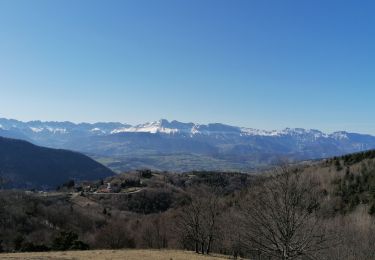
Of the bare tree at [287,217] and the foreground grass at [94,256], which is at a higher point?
the bare tree at [287,217]

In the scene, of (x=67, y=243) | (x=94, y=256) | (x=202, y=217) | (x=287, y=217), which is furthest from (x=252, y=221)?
(x=67, y=243)

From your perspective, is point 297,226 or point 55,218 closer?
point 297,226

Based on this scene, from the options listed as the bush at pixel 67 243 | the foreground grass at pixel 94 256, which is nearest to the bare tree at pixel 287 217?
the foreground grass at pixel 94 256

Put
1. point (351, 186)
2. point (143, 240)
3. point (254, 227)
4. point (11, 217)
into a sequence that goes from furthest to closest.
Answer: point (351, 186), point (11, 217), point (143, 240), point (254, 227)

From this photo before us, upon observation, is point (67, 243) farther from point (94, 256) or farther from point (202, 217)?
point (94, 256)

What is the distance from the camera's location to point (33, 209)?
16088cm

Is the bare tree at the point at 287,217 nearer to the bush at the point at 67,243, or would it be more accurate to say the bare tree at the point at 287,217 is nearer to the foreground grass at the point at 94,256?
the foreground grass at the point at 94,256

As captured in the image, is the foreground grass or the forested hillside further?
the foreground grass

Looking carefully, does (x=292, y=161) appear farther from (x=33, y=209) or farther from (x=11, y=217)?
(x=33, y=209)

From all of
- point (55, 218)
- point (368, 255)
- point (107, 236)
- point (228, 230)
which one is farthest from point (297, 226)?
point (55, 218)

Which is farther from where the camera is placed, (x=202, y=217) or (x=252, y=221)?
(x=202, y=217)

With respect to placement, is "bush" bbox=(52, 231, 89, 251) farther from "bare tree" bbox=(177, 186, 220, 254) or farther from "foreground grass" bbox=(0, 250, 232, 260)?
"foreground grass" bbox=(0, 250, 232, 260)

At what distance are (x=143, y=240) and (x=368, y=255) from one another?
178 ft

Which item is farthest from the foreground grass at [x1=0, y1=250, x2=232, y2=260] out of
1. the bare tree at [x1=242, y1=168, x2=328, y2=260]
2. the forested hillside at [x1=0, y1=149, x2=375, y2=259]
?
the bare tree at [x1=242, y1=168, x2=328, y2=260]
